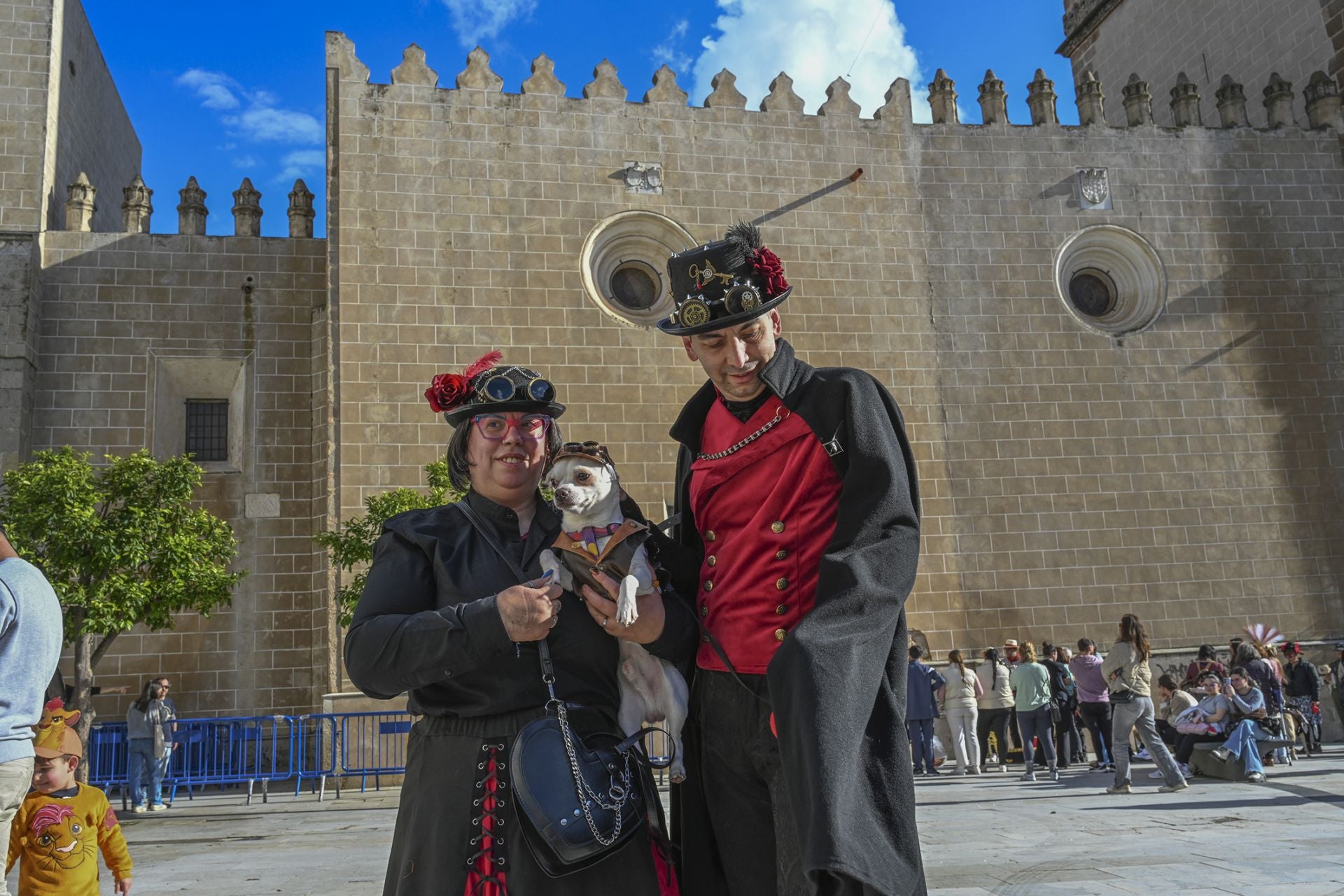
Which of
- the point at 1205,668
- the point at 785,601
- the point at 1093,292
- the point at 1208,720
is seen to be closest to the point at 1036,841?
the point at 1208,720

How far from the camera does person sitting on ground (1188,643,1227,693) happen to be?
11466 millimetres

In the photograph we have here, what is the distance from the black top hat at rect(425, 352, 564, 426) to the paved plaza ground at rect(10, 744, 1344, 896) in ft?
4.06

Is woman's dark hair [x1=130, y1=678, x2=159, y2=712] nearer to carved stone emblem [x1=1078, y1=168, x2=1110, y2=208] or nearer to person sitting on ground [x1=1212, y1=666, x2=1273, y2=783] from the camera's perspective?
person sitting on ground [x1=1212, y1=666, x2=1273, y2=783]

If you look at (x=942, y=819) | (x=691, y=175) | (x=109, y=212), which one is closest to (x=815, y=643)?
(x=942, y=819)

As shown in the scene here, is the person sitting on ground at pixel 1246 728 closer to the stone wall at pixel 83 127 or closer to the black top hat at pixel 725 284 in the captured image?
the black top hat at pixel 725 284

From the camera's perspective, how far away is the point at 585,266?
15375mm

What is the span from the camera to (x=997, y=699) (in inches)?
494

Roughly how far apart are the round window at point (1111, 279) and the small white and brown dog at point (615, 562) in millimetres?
15409

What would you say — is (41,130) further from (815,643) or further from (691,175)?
(815,643)

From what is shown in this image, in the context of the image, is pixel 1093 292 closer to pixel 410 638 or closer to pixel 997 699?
pixel 997 699

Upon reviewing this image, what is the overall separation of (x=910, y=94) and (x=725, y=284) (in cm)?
1587

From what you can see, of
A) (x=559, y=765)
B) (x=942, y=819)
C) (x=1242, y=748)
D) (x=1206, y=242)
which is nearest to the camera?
(x=559, y=765)

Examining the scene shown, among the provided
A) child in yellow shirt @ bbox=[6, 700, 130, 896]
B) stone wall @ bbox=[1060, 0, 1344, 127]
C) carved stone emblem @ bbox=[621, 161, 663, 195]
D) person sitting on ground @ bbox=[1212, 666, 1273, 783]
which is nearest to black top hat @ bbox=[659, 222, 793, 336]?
child in yellow shirt @ bbox=[6, 700, 130, 896]

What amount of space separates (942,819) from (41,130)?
15025mm
